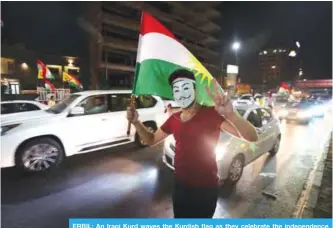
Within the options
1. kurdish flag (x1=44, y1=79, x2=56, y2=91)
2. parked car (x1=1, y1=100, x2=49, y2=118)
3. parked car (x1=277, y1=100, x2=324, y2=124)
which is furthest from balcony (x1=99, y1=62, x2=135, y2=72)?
parked car (x1=1, y1=100, x2=49, y2=118)

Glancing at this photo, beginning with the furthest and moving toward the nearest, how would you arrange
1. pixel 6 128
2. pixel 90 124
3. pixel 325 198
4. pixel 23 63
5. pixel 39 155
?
pixel 23 63 → pixel 90 124 → pixel 39 155 → pixel 6 128 → pixel 325 198

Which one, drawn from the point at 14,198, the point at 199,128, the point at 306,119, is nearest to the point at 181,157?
the point at 199,128

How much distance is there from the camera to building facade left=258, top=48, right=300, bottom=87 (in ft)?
225

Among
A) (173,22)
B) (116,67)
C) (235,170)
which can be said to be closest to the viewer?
(235,170)

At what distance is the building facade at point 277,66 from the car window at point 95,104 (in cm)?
6217

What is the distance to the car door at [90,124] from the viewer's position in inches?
208

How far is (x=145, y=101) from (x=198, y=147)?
18.0ft

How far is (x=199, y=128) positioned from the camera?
163cm

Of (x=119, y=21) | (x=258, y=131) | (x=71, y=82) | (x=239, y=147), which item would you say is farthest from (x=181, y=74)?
(x=119, y=21)

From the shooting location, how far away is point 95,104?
5.93 metres

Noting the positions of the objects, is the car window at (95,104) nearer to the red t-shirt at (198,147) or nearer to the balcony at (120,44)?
the red t-shirt at (198,147)

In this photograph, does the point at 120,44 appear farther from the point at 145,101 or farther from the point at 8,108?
the point at 145,101

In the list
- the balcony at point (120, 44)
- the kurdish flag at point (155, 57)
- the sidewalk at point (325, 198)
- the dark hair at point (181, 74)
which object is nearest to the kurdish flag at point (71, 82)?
the kurdish flag at point (155, 57)

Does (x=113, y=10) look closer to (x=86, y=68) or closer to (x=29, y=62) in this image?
(x=86, y=68)
